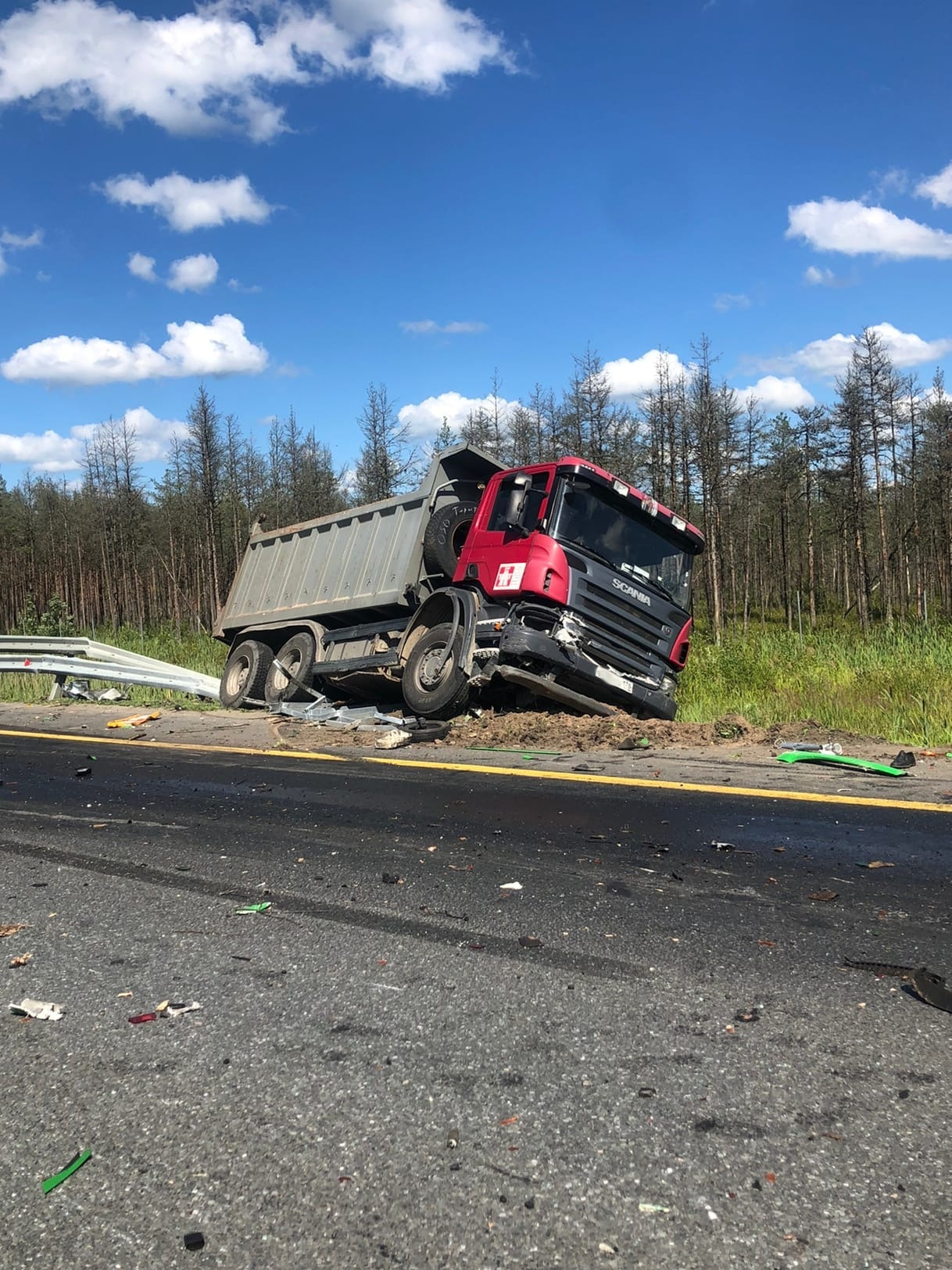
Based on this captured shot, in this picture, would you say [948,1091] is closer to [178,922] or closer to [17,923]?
[178,922]

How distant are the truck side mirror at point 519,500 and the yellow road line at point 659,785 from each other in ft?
9.91

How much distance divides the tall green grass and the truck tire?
3611 millimetres

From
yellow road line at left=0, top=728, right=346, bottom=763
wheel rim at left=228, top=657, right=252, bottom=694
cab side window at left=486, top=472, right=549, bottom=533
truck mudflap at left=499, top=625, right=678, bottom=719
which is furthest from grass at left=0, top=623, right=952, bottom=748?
yellow road line at left=0, top=728, right=346, bottom=763

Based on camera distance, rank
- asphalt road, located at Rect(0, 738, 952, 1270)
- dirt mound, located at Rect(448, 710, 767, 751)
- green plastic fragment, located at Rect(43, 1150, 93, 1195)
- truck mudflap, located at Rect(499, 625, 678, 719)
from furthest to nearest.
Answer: truck mudflap, located at Rect(499, 625, 678, 719) → dirt mound, located at Rect(448, 710, 767, 751) → green plastic fragment, located at Rect(43, 1150, 93, 1195) → asphalt road, located at Rect(0, 738, 952, 1270)

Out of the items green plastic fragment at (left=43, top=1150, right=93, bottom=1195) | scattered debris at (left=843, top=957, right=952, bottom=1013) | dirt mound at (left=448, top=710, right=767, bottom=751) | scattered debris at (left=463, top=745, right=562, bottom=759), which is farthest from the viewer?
dirt mound at (left=448, top=710, right=767, bottom=751)

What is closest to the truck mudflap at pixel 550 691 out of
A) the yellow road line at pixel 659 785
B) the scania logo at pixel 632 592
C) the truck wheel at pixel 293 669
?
the scania logo at pixel 632 592

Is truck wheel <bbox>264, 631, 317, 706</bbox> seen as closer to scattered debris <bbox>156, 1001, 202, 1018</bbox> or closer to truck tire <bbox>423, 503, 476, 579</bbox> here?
truck tire <bbox>423, 503, 476, 579</bbox>

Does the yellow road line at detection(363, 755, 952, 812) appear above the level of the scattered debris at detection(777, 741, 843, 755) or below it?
below

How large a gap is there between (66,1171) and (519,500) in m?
8.47

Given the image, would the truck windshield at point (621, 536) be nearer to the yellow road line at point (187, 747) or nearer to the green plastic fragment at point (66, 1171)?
the yellow road line at point (187, 747)

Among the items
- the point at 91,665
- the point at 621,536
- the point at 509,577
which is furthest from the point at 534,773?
the point at 91,665

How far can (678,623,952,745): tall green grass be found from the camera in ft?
32.6

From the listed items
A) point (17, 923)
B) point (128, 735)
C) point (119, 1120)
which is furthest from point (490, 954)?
point (128, 735)

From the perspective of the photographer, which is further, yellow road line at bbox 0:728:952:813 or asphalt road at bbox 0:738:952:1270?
yellow road line at bbox 0:728:952:813
